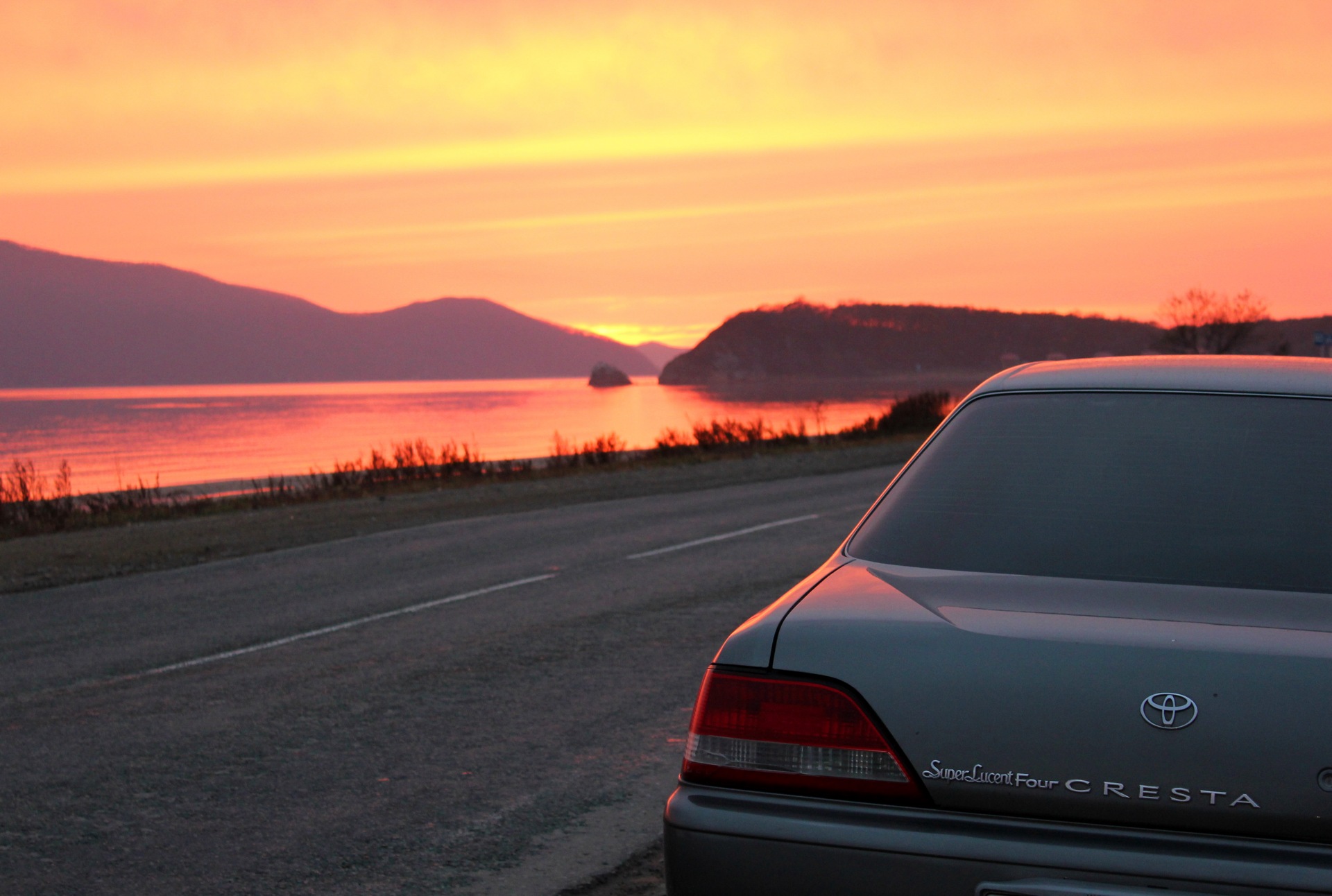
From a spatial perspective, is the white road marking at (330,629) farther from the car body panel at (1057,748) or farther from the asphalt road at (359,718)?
the car body panel at (1057,748)

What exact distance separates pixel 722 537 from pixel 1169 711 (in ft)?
35.6

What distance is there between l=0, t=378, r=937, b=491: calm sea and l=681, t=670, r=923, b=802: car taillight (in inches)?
1185

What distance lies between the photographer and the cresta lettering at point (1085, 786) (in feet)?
6.95

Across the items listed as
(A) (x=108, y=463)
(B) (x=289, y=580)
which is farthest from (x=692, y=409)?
(B) (x=289, y=580)

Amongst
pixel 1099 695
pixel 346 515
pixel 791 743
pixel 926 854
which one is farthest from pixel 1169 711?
pixel 346 515

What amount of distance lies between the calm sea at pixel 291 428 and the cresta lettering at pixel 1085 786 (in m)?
30.6

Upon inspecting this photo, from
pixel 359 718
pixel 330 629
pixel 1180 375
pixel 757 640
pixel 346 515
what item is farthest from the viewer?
pixel 346 515

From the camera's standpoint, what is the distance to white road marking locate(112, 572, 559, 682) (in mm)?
7402

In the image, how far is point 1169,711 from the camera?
7.04ft

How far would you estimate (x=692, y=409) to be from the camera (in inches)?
3410

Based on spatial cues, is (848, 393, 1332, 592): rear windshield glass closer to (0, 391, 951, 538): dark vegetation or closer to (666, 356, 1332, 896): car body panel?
(666, 356, 1332, 896): car body panel

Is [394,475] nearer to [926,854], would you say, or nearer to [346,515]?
[346,515]

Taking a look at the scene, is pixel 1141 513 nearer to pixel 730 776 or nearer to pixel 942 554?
pixel 942 554

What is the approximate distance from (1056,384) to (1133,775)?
151 centimetres
